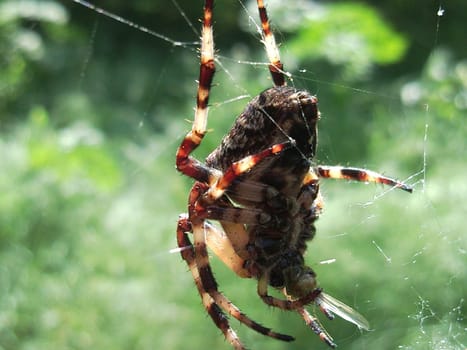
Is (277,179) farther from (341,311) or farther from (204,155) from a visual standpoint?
(204,155)

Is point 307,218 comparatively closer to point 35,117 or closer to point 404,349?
point 404,349

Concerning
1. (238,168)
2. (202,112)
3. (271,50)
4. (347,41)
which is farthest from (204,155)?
(238,168)

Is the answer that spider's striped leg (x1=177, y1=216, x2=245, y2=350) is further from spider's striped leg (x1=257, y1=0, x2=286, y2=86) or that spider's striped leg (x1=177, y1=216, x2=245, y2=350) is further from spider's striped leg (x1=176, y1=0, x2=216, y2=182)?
spider's striped leg (x1=257, y1=0, x2=286, y2=86)

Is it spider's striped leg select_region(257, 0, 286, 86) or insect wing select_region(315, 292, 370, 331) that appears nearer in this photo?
insect wing select_region(315, 292, 370, 331)

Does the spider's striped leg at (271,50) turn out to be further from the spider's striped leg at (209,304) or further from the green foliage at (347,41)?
the green foliage at (347,41)

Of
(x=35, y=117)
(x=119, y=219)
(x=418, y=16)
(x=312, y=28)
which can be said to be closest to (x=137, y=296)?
(x=119, y=219)

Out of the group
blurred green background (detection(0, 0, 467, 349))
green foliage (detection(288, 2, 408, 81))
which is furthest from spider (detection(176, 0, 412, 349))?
green foliage (detection(288, 2, 408, 81))
